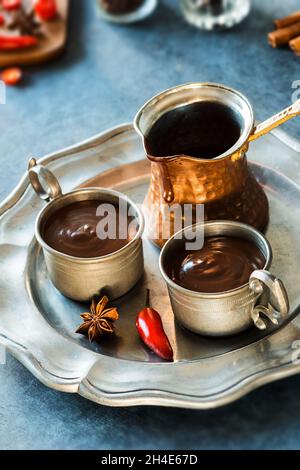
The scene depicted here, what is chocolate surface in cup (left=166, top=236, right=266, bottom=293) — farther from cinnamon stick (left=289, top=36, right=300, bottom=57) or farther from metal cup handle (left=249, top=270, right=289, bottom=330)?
cinnamon stick (left=289, top=36, right=300, bottom=57)

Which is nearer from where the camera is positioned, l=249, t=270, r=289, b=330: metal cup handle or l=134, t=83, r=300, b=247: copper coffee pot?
l=249, t=270, r=289, b=330: metal cup handle

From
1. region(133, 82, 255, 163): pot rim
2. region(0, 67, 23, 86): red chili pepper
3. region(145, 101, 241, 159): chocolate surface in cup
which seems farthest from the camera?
region(0, 67, 23, 86): red chili pepper

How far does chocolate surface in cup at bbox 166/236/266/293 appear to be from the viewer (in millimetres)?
1291

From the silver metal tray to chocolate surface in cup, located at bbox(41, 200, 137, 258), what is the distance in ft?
0.34

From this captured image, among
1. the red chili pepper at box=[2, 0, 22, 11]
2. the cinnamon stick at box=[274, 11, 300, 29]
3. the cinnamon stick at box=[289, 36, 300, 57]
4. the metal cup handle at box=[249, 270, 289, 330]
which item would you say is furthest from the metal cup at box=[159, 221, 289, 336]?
the red chili pepper at box=[2, 0, 22, 11]

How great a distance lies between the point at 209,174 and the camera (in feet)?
4.54

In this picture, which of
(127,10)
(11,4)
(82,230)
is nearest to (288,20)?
(127,10)

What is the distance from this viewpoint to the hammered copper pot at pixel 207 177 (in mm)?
1375

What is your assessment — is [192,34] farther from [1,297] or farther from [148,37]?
[1,297]

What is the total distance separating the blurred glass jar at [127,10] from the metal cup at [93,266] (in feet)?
3.05

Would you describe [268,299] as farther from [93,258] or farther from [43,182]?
[43,182]

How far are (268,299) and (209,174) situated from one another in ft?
0.77

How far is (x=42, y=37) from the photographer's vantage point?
2.19 meters
